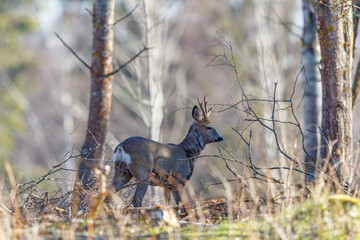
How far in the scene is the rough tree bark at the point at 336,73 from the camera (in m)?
8.04

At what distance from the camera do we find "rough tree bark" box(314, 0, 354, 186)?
26.4 ft

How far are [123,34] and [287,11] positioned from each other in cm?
987

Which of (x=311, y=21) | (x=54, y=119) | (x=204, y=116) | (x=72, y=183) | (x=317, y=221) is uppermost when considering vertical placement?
(x=54, y=119)

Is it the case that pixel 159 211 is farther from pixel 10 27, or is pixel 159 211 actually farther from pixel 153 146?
pixel 10 27

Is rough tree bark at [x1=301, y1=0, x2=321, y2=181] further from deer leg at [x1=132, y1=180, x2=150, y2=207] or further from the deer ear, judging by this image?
deer leg at [x1=132, y1=180, x2=150, y2=207]

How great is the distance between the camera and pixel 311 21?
1175cm

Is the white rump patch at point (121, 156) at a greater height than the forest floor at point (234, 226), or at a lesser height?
greater

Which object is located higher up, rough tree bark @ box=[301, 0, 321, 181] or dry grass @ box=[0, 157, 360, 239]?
rough tree bark @ box=[301, 0, 321, 181]

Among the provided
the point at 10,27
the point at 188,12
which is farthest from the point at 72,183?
the point at 10,27

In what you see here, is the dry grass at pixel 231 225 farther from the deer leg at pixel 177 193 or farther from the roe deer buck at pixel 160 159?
the deer leg at pixel 177 193

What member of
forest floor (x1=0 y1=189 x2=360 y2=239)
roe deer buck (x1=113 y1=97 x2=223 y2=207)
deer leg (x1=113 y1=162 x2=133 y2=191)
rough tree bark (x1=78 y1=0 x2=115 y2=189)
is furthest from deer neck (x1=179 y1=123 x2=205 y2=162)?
forest floor (x1=0 y1=189 x2=360 y2=239)

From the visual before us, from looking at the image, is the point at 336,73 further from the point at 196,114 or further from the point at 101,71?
the point at 101,71

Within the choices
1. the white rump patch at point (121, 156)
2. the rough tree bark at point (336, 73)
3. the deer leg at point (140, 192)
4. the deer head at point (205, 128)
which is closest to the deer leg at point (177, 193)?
the deer leg at point (140, 192)

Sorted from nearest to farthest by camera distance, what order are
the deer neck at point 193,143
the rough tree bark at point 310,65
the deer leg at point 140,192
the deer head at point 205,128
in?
the deer leg at point 140,192
the deer neck at point 193,143
the deer head at point 205,128
the rough tree bark at point 310,65
